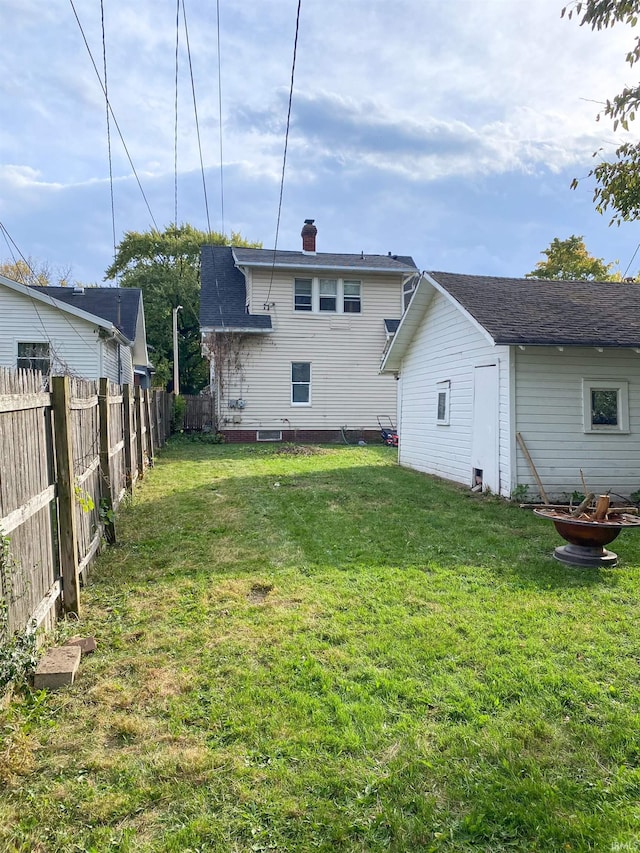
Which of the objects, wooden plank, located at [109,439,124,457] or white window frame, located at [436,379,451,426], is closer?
wooden plank, located at [109,439,124,457]

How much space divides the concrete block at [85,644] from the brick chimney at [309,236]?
19199mm

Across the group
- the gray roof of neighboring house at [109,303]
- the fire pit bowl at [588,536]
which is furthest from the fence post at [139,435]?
the fire pit bowl at [588,536]

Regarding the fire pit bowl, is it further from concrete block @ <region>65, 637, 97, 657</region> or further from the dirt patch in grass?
the dirt patch in grass

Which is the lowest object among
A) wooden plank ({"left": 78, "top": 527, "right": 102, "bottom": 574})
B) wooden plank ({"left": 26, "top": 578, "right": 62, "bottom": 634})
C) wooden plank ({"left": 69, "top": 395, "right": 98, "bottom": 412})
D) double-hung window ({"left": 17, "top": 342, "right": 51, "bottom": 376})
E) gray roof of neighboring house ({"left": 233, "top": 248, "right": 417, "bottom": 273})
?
wooden plank ({"left": 78, "top": 527, "right": 102, "bottom": 574})

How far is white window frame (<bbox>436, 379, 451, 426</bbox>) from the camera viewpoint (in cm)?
1131

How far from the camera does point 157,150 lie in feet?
29.3

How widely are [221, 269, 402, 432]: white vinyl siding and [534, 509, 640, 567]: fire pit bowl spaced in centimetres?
1404

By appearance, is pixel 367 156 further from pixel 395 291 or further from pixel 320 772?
pixel 320 772

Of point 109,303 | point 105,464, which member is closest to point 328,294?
point 109,303

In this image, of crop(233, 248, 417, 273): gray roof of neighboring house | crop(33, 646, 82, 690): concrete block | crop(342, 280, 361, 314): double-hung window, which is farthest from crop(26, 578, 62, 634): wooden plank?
crop(342, 280, 361, 314): double-hung window

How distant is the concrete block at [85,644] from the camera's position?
3.51 metres

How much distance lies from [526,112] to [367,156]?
16.6 feet

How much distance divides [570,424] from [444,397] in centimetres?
299

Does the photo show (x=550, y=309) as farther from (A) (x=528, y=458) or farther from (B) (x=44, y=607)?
(B) (x=44, y=607)
